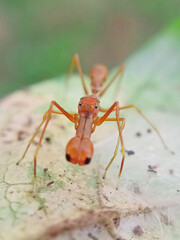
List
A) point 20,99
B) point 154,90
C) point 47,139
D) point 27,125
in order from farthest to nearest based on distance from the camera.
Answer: point 154,90 < point 20,99 < point 27,125 < point 47,139

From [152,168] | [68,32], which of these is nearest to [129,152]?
[152,168]

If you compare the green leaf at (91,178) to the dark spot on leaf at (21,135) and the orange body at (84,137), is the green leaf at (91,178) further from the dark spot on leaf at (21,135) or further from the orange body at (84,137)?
the orange body at (84,137)

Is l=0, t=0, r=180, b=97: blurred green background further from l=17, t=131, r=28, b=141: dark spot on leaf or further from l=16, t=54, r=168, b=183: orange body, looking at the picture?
l=16, t=54, r=168, b=183: orange body

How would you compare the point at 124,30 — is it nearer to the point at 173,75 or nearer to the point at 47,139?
the point at 173,75

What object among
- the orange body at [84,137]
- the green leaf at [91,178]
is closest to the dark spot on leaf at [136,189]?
the green leaf at [91,178]

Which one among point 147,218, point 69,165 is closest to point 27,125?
point 69,165
